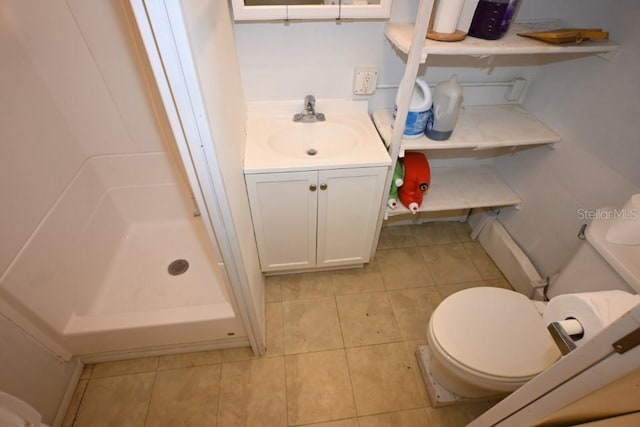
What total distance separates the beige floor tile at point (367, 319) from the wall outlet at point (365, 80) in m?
1.03

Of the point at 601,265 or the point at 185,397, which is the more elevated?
the point at 601,265

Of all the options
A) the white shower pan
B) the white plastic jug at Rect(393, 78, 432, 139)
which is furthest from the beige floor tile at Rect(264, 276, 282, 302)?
the white plastic jug at Rect(393, 78, 432, 139)

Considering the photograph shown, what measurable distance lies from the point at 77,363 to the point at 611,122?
91.2 inches

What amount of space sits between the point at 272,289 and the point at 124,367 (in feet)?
2.38

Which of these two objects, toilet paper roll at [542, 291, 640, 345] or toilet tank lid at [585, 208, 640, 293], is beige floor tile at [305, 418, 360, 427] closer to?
toilet paper roll at [542, 291, 640, 345]

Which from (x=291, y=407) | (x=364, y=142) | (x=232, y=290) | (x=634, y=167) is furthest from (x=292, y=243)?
(x=634, y=167)

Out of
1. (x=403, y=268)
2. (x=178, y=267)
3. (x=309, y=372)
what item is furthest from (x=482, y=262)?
(x=178, y=267)

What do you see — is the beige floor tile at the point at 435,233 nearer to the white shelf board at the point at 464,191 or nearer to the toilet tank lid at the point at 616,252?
the white shelf board at the point at 464,191

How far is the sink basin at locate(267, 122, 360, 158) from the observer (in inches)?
52.5

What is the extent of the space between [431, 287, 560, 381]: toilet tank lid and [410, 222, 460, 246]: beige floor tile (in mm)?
736

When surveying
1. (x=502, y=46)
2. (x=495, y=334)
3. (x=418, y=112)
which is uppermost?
(x=502, y=46)

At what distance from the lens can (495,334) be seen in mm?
1020

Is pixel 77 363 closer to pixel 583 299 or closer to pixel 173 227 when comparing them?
pixel 173 227

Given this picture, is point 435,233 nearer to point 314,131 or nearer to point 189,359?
point 314,131
